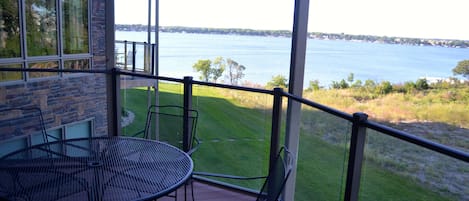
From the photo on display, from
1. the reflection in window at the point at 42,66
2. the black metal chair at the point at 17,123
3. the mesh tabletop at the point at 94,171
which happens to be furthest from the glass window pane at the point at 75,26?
the mesh tabletop at the point at 94,171

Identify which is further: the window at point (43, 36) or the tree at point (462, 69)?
the tree at point (462, 69)

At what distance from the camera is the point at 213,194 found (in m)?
3.29

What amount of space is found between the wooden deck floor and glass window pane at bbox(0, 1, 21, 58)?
173 inches

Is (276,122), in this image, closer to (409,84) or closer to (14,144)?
(14,144)

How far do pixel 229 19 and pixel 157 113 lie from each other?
698 centimetres

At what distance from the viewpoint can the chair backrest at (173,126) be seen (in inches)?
127

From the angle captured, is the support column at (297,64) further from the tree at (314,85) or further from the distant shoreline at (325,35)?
the tree at (314,85)

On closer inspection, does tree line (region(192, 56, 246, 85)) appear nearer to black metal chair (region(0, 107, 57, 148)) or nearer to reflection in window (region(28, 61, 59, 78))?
reflection in window (region(28, 61, 59, 78))

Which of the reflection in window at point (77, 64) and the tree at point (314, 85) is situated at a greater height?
the reflection in window at point (77, 64)

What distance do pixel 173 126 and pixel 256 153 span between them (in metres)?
3.64

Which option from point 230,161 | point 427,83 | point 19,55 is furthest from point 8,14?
point 427,83

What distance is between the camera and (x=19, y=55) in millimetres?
6152

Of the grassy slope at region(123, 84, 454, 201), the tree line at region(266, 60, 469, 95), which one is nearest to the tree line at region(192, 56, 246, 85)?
the grassy slope at region(123, 84, 454, 201)

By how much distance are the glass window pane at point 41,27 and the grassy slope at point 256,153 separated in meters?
1.90
